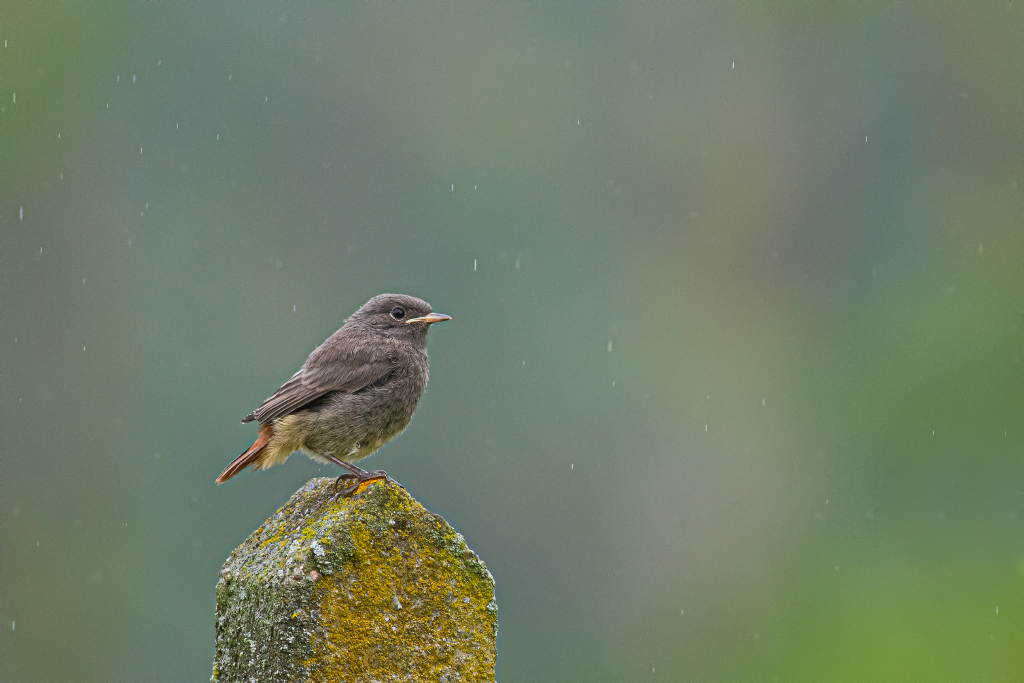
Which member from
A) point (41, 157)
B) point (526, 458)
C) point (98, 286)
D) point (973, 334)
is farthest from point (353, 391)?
point (41, 157)

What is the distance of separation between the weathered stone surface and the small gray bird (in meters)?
1.49

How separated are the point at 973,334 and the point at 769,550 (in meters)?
16.4

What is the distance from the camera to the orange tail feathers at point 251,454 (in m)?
5.31

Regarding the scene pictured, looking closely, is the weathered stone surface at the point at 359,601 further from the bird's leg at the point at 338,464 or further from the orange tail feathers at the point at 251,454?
the orange tail feathers at the point at 251,454

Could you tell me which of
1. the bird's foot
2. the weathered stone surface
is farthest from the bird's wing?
the weathered stone surface

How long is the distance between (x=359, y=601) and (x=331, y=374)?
8.05 feet

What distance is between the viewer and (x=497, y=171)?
331ft

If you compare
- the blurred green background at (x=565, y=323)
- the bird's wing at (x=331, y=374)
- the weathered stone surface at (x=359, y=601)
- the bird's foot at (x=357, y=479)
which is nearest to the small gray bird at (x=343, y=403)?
the bird's wing at (x=331, y=374)

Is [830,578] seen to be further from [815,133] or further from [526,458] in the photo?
[815,133]

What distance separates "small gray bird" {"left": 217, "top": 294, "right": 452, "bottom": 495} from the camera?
5.62 meters

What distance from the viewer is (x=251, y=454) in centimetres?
544

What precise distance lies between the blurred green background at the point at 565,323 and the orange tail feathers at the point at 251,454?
21970 millimetres

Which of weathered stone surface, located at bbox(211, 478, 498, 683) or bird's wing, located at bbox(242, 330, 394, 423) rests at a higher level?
bird's wing, located at bbox(242, 330, 394, 423)

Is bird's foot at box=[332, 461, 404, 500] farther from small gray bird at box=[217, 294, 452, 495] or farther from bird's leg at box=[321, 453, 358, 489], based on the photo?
small gray bird at box=[217, 294, 452, 495]
